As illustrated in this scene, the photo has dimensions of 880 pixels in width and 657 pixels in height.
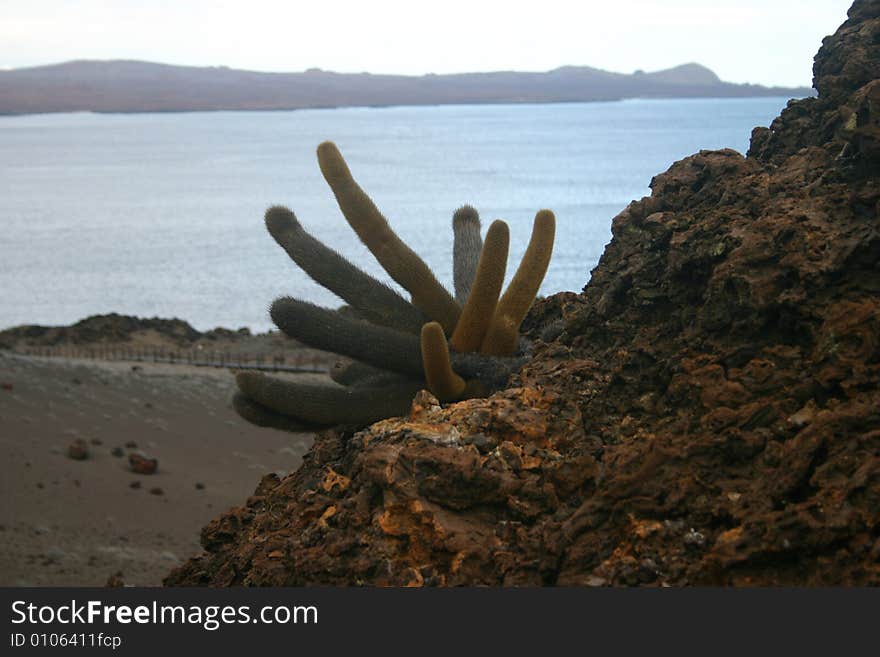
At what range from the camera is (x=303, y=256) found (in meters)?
7.25

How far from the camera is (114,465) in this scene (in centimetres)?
1434

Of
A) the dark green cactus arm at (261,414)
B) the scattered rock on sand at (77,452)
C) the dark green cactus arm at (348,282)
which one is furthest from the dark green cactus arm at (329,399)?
the scattered rock on sand at (77,452)

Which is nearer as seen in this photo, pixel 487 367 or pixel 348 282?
pixel 487 367

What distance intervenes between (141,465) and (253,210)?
175 feet

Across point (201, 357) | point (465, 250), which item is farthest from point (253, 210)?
point (465, 250)

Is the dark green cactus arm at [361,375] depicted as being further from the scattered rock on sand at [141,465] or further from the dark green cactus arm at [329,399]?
the scattered rock on sand at [141,465]

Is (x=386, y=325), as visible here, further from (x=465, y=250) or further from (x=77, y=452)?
(x=77, y=452)

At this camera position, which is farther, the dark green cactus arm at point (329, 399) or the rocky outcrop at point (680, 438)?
the dark green cactus arm at point (329, 399)

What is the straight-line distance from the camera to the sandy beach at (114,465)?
37.3 ft

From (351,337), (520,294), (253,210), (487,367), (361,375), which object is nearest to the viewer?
(487,367)

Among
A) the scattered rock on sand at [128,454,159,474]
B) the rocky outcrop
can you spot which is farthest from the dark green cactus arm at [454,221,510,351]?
the scattered rock on sand at [128,454,159,474]

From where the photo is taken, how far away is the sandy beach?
11359mm

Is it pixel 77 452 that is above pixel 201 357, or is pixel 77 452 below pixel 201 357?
above

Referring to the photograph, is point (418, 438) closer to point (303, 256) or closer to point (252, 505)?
point (252, 505)
